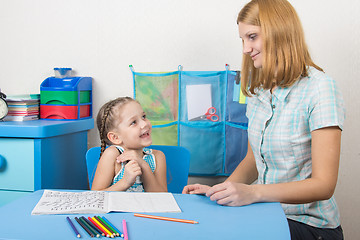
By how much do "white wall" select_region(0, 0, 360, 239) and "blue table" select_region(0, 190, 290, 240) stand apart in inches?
43.7

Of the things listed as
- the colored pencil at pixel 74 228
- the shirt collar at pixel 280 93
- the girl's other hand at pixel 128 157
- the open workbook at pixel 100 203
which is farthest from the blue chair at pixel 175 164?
the colored pencil at pixel 74 228

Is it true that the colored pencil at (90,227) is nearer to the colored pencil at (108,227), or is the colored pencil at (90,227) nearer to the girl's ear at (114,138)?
the colored pencil at (108,227)

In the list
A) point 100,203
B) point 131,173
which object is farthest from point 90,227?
point 131,173

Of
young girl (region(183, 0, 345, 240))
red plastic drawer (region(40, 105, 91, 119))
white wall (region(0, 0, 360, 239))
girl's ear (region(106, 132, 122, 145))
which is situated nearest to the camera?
young girl (region(183, 0, 345, 240))

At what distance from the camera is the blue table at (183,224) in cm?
78

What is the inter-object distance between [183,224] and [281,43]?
2.35 feet

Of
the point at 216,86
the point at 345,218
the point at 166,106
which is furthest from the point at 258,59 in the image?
the point at 345,218

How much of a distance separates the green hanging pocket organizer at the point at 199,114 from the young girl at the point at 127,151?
1.25 feet

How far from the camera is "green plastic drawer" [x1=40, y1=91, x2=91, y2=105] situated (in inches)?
77.5

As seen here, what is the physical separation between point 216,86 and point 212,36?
262 millimetres

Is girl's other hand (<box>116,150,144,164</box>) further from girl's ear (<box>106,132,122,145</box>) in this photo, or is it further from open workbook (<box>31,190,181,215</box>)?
open workbook (<box>31,190,181,215</box>)

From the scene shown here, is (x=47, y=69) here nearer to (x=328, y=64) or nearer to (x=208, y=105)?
(x=208, y=105)

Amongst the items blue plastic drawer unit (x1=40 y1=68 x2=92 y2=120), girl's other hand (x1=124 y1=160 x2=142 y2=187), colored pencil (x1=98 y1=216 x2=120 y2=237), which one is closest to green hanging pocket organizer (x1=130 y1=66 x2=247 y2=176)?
blue plastic drawer unit (x1=40 y1=68 x2=92 y2=120)

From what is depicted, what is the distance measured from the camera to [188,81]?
197 cm
